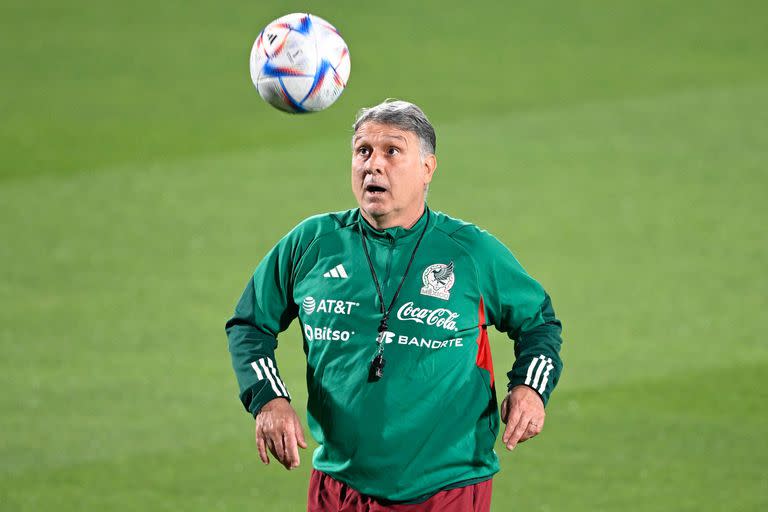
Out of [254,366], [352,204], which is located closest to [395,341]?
[254,366]

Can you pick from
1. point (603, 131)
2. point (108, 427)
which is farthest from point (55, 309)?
point (603, 131)

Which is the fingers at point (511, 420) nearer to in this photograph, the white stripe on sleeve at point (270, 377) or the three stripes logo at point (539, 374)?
the three stripes logo at point (539, 374)

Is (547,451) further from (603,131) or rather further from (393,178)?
(603,131)

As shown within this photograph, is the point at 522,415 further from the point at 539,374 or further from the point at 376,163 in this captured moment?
the point at 376,163

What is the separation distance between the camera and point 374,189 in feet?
13.8

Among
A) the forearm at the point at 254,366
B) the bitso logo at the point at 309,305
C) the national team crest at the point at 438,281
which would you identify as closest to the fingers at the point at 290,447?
the forearm at the point at 254,366

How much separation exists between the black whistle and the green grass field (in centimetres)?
283

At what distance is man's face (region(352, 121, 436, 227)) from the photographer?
4.19 m

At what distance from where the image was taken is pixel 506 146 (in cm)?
1341

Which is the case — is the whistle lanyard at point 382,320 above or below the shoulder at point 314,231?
below

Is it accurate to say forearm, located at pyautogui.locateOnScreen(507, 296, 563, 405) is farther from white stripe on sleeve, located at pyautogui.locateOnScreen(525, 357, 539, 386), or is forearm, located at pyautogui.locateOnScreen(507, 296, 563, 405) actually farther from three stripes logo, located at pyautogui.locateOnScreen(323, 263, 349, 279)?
three stripes logo, located at pyautogui.locateOnScreen(323, 263, 349, 279)

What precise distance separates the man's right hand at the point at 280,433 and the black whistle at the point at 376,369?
278mm

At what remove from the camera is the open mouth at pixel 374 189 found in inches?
165

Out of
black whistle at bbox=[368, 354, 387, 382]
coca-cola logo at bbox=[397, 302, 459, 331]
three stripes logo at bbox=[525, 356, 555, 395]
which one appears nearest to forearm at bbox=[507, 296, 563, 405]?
three stripes logo at bbox=[525, 356, 555, 395]
